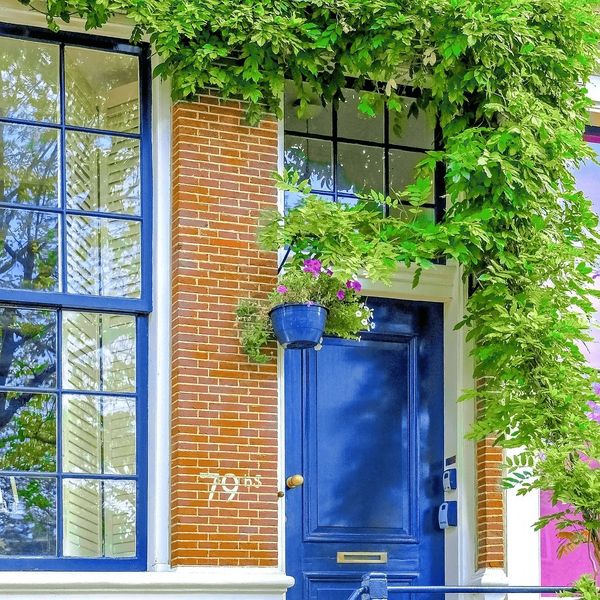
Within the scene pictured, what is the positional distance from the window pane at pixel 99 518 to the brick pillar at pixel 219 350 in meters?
0.30

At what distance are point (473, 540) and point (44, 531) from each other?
9.09 ft

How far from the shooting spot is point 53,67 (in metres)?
8.43

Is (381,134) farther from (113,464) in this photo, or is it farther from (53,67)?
(113,464)

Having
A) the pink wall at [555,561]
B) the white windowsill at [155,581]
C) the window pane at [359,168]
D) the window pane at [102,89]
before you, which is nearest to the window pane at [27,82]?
the window pane at [102,89]

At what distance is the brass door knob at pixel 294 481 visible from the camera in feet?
27.8

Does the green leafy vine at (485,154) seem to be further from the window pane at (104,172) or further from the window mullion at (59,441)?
the window mullion at (59,441)

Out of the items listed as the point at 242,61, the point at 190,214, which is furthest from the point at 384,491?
the point at 242,61

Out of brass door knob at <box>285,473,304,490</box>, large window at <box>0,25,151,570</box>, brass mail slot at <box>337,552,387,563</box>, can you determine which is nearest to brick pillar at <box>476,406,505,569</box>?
brass mail slot at <box>337,552,387,563</box>

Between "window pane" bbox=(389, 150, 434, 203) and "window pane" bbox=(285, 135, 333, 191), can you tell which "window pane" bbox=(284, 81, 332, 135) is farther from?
"window pane" bbox=(389, 150, 434, 203)

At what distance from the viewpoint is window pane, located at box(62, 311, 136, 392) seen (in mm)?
8141

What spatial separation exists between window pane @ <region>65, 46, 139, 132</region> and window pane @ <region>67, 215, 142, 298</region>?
0.63 meters

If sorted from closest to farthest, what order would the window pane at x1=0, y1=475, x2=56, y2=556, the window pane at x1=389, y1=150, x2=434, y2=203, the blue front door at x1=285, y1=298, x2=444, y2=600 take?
the window pane at x1=0, y1=475, x2=56, y2=556 < the blue front door at x1=285, y1=298, x2=444, y2=600 < the window pane at x1=389, y1=150, x2=434, y2=203

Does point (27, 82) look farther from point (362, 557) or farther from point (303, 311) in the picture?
point (362, 557)

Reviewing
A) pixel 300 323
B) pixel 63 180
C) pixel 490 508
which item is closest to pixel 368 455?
pixel 490 508
